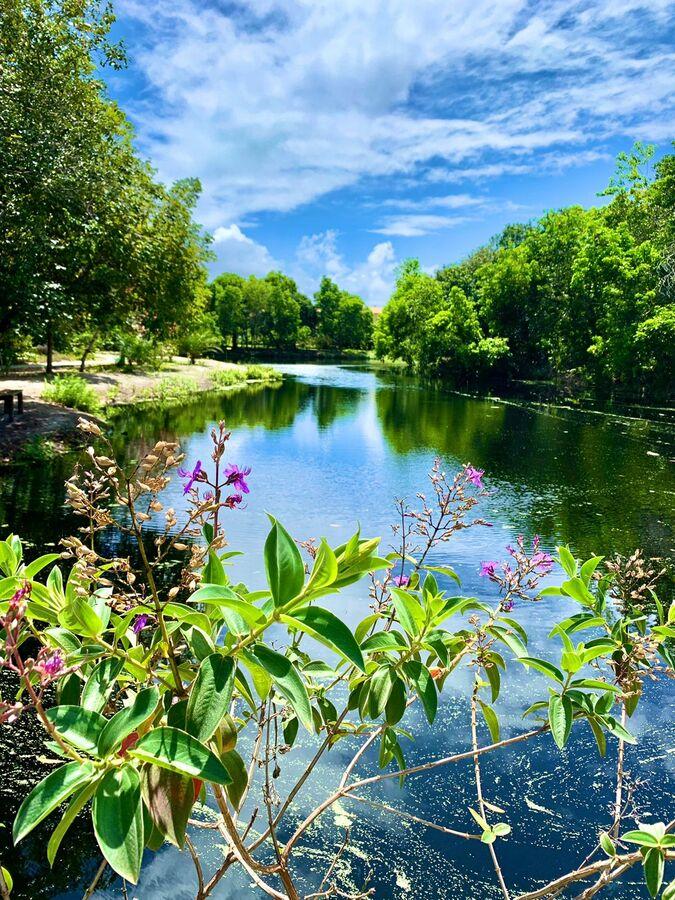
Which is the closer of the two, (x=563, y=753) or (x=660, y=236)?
(x=563, y=753)

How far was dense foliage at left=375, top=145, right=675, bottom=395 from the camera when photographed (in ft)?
94.9

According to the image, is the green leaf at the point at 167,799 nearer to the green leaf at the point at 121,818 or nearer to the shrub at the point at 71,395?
the green leaf at the point at 121,818

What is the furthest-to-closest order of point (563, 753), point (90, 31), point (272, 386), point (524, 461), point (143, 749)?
point (272, 386), point (524, 461), point (90, 31), point (563, 753), point (143, 749)

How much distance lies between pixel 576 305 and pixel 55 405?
29751 millimetres

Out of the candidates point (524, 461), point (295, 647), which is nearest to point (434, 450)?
point (524, 461)

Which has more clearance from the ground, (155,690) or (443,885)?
(155,690)

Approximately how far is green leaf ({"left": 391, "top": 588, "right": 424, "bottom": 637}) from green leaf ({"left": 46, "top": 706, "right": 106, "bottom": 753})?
582 mm

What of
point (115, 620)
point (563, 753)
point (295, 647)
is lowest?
point (563, 753)

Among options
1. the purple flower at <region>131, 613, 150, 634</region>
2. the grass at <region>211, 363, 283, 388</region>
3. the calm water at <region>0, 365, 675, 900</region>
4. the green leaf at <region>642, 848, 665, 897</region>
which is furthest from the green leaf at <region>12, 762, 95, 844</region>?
the grass at <region>211, 363, 283, 388</region>

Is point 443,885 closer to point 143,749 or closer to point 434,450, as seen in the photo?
point 143,749

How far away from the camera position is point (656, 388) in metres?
29.4

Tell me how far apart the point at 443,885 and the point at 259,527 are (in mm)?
6074

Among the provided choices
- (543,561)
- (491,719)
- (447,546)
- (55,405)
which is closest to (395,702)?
(491,719)

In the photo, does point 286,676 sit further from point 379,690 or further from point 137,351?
point 137,351
